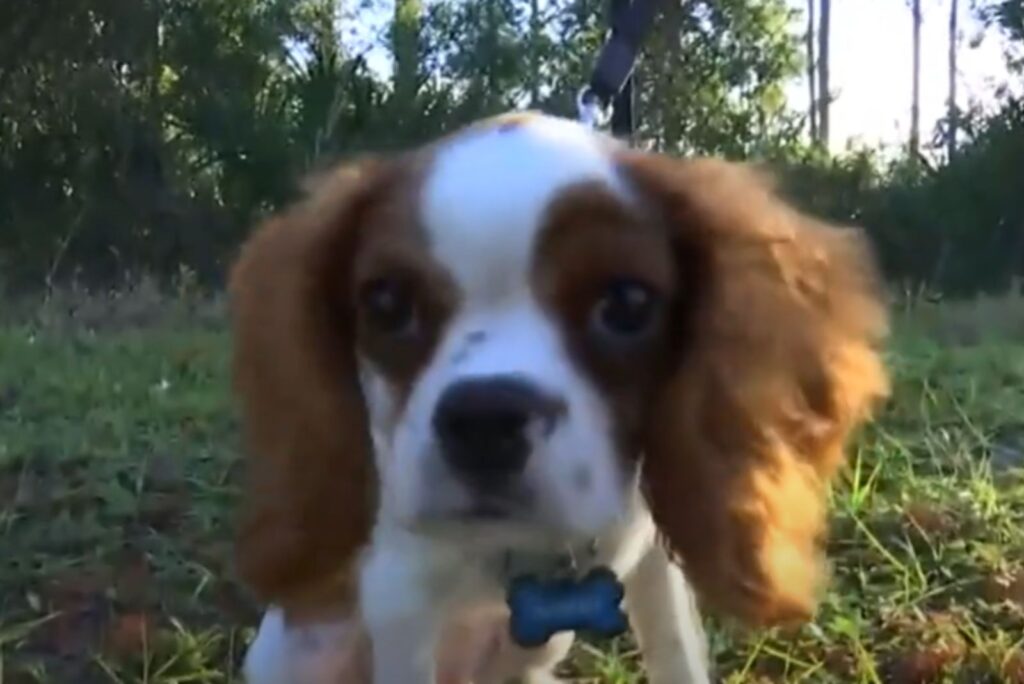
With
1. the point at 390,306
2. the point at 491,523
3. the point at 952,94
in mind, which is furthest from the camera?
the point at 952,94

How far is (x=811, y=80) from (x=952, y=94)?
3.78 meters

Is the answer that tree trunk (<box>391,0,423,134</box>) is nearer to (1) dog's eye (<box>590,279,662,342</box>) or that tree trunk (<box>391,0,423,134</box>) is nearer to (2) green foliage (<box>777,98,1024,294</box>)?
(2) green foliage (<box>777,98,1024,294</box>)

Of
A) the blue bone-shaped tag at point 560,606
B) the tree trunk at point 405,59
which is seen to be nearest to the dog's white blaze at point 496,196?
the blue bone-shaped tag at point 560,606

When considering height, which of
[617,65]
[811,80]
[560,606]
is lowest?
[560,606]

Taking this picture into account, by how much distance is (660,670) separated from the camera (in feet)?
9.13

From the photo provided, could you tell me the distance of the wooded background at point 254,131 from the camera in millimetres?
11820

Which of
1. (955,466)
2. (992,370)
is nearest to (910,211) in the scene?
(992,370)

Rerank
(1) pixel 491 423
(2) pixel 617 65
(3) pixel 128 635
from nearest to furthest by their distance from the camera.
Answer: (1) pixel 491 423
(3) pixel 128 635
(2) pixel 617 65

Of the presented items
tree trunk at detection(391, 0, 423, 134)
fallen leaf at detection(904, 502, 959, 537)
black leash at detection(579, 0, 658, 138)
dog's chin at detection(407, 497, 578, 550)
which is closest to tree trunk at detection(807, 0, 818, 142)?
tree trunk at detection(391, 0, 423, 134)

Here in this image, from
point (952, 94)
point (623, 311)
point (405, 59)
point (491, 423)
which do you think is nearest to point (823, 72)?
point (952, 94)

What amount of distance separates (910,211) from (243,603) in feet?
33.1

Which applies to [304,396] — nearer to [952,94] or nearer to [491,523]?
[491,523]

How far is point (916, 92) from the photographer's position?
18.3 m

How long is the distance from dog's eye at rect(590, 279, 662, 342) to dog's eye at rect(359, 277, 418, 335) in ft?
0.72
